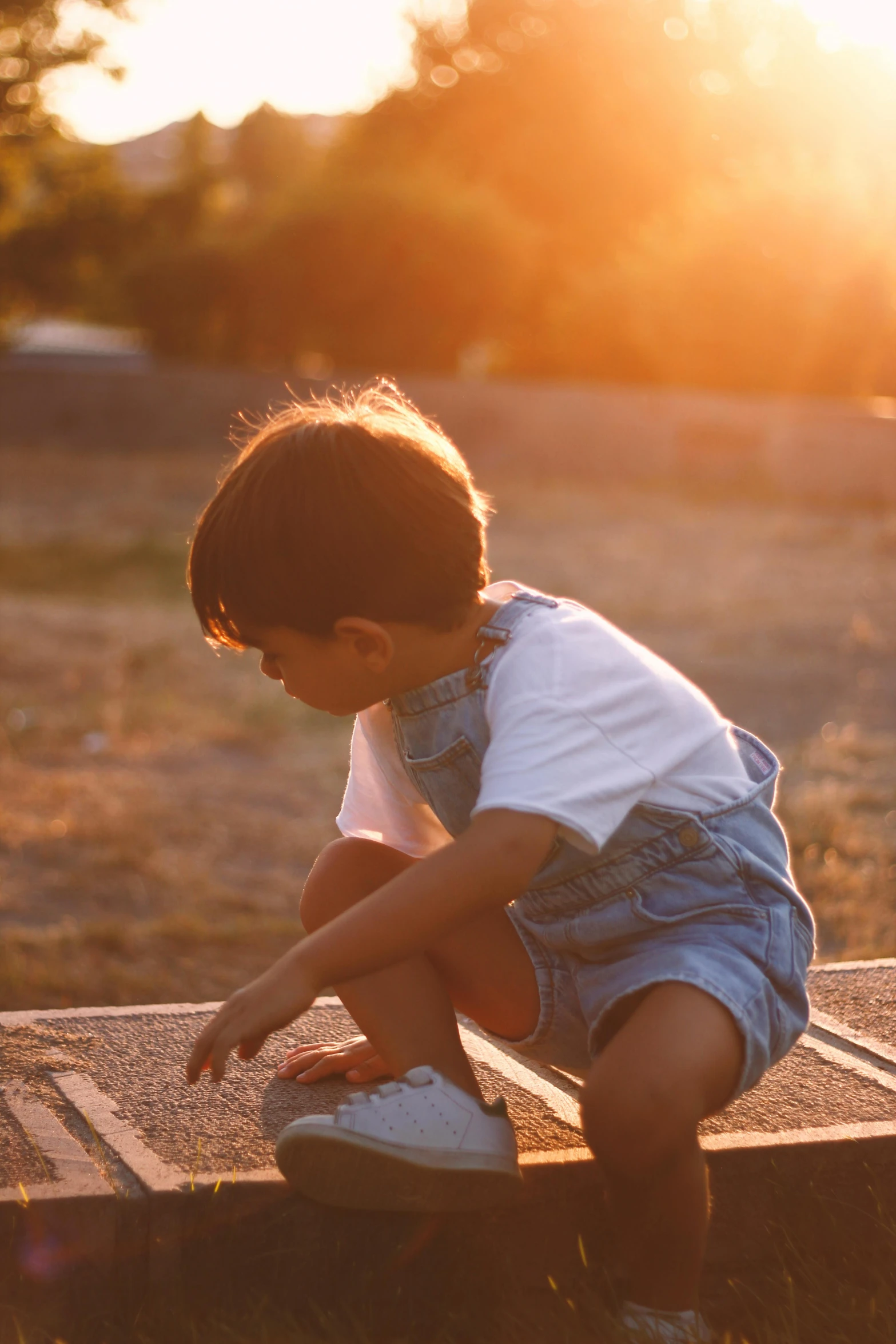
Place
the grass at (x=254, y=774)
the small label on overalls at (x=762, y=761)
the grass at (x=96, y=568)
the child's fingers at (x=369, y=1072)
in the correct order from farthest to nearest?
the grass at (x=96, y=568) → the child's fingers at (x=369, y=1072) → the small label on overalls at (x=762, y=761) → the grass at (x=254, y=774)

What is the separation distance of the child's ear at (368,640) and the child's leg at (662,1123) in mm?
508

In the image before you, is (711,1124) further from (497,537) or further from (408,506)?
(497,537)

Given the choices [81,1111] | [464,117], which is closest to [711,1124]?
[81,1111]

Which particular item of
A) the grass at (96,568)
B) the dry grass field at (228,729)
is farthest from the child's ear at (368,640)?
the grass at (96,568)

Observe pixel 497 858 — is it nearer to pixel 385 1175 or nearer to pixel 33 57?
pixel 385 1175

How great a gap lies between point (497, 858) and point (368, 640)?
337 mm

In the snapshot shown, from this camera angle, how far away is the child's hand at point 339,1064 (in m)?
2.05

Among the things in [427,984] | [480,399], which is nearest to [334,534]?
[427,984]

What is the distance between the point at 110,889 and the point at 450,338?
1648cm

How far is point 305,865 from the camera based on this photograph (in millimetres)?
4043

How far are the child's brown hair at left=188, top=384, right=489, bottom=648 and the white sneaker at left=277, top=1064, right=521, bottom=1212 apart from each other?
1.88 feet

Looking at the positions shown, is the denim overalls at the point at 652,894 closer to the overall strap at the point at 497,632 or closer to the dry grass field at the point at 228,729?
the overall strap at the point at 497,632

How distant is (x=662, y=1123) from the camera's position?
5.15 feet

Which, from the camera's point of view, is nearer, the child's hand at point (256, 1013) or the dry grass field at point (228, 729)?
the child's hand at point (256, 1013)
